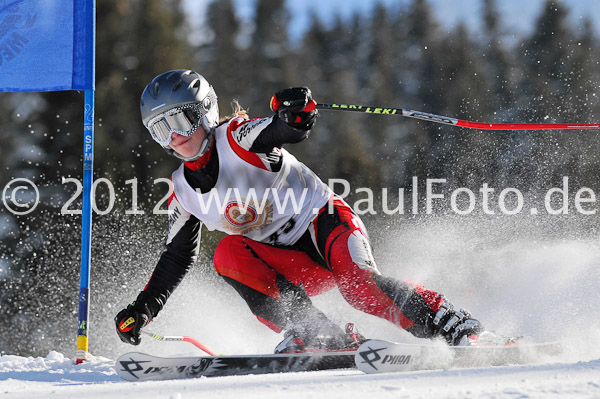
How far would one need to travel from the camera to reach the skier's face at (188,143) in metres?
3.53

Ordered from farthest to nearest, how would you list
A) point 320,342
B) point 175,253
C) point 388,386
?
point 175,253
point 320,342
point 388,386

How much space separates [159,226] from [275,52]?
53.3ft

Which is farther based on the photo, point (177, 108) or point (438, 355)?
point (177, 108)

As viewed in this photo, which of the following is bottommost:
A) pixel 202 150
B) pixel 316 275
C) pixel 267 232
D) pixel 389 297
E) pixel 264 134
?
pixel 316 275

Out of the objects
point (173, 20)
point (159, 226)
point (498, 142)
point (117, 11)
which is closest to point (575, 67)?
point (498, 142)

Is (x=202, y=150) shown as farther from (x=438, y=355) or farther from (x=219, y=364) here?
(x=438, y=355)

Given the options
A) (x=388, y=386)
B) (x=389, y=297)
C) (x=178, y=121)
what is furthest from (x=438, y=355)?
(x=178, y=121)

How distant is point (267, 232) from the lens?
3795 mm

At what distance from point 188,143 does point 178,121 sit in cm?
13

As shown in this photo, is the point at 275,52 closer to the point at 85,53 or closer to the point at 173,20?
the point at 173,20

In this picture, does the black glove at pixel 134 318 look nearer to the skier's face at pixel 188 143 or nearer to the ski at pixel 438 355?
the skier's face at pixel 188 143

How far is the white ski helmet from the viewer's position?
138 inches

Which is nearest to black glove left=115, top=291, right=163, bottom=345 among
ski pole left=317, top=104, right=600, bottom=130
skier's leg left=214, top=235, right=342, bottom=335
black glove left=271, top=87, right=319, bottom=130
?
skier's leg left=214, top=235, right=342, bottom=335

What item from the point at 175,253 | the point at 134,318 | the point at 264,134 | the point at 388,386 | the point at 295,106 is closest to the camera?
the point at 388,386
